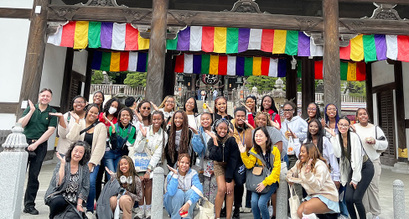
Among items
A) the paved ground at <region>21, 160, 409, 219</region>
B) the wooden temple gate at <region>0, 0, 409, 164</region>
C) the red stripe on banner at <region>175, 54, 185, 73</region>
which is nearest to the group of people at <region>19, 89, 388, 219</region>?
the paved ground at <region>21, 160, 409, 219</region>

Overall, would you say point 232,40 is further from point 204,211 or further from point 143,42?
point 204,211

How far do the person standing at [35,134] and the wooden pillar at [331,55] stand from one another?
654 cm

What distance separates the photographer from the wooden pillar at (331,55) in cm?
662

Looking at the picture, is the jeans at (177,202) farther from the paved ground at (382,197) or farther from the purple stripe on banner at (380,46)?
the purple stripe on banner at (380,46)

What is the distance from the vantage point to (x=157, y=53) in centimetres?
662

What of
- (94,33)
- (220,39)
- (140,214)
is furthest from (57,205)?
(220,39)

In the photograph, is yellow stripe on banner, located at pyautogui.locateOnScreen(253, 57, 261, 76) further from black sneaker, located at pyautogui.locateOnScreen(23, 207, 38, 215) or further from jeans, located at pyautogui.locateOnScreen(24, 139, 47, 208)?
black sneaker, located at pyautogui.locateOnScreen(23, 207, 38, 215)

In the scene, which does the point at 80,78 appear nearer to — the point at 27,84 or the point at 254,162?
the point at 27,84

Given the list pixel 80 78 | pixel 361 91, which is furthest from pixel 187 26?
pixel 361 91

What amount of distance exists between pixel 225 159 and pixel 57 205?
234cm

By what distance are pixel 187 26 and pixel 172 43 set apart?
2.18 ft

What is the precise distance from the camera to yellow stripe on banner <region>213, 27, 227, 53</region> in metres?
7.32

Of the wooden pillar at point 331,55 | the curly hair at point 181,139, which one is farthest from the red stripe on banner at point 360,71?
the curly hair at point 181,139

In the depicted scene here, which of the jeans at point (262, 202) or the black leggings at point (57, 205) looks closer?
the black leggings at point (57, 205)
